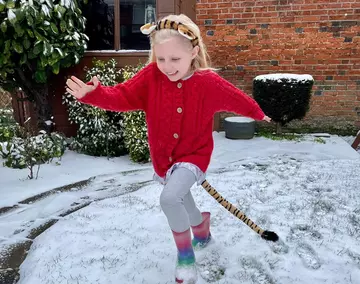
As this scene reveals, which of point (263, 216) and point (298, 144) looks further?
point (298, 144)

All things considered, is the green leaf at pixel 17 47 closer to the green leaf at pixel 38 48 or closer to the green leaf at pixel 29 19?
the green leaf at pixel 38 48

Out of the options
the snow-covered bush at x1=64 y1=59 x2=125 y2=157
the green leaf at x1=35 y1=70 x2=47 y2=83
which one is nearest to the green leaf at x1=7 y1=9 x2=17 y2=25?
the green leaf at x1=35 y1=70 x2=47 y2=83

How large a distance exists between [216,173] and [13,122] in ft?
13.4

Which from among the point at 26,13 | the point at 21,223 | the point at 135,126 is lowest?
the point at 21,223

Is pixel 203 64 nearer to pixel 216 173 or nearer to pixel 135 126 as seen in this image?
pixel 216 173

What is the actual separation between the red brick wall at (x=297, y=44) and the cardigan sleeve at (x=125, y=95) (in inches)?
170

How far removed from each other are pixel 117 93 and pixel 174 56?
426mm

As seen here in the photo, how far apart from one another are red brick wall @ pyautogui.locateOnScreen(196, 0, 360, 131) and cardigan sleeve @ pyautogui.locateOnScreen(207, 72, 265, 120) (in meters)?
4.29

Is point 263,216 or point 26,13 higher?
Answer: point 26,13

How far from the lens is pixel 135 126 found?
481cm

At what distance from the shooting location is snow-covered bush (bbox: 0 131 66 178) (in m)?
4.30

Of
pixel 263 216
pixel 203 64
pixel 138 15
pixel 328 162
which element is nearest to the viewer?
pixel 203 64

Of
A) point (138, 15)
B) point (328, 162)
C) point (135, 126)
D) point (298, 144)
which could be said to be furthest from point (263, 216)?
point (138, 15)

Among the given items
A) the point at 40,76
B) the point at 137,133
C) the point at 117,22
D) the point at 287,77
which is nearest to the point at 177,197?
the point at 137,133
